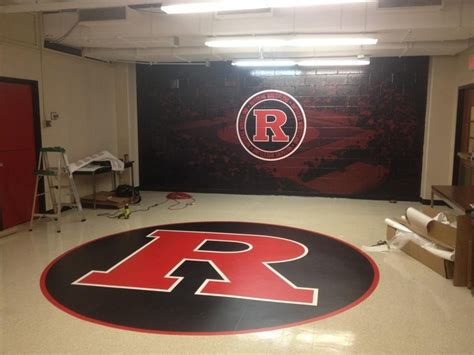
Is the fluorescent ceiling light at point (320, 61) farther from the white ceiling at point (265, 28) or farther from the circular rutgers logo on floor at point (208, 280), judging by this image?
the circular rutgers logo on floor at point (208, 280)

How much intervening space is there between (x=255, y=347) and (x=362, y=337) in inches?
30.8

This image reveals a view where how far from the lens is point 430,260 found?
437 cm

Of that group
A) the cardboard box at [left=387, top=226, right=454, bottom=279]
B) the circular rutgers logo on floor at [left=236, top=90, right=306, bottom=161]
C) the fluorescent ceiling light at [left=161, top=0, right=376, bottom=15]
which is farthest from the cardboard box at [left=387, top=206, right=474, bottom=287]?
the circular rutgers logo on floor at [left=236, top=90, right=306, bottom=161]

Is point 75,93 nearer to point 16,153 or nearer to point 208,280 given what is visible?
point 16,153

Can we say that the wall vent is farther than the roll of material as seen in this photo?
Yes

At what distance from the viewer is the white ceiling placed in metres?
4.95

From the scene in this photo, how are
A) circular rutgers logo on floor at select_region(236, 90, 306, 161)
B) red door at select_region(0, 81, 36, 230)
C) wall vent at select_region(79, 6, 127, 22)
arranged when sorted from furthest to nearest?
circular rutgers logo on floor at select_region(236, 90, 306, 161) < red door at select_region(0, 81, 36, 230) < wall vent at select_region(79, 6, 127, 22)

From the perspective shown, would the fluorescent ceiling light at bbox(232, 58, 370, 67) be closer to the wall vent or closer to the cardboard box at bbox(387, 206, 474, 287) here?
the wall vent

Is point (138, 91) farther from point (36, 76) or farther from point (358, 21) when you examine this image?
point (358, 21)

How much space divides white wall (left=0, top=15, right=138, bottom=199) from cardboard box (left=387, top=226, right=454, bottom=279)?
17.6 feet

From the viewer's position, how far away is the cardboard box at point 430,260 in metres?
4.10

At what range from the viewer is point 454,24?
4949mm

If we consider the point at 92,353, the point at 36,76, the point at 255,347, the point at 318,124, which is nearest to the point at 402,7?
the point at 318,124

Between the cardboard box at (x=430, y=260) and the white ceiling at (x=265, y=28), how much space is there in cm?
258
